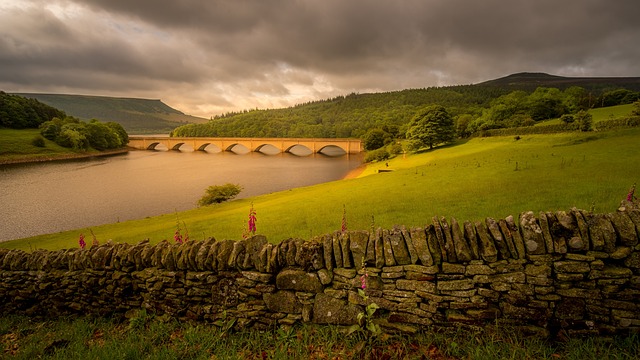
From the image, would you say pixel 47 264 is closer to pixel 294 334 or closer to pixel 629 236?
pixel 294 334

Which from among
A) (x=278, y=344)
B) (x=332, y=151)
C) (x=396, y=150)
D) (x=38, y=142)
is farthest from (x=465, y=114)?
(x=38, y=142)

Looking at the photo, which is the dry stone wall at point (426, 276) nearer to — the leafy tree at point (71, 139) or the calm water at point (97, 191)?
the calm water at point (97, 191)

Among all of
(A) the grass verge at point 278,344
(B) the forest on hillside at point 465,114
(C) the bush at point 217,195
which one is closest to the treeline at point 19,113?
(B) the forest on hillside at point 465,114

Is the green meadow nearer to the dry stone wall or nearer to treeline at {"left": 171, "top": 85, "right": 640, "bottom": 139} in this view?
the dry stone wall

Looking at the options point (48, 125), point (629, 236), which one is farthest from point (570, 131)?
point (48, 125)

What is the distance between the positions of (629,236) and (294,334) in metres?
4.88

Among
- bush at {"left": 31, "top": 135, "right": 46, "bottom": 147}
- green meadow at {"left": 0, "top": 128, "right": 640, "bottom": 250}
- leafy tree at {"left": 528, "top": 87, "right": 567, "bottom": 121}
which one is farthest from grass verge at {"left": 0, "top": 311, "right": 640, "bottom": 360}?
bush at {"left": 31, "top": 135, "right": 46, "bottom": 147}

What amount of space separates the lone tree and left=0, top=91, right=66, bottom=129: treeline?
130977mm

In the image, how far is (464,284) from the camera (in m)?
4.00

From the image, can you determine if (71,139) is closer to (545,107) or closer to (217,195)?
(217,195)

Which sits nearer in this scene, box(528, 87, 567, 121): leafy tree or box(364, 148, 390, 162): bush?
box(364, 148, 390, 162): bush

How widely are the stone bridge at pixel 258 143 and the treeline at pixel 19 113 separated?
30.0 m

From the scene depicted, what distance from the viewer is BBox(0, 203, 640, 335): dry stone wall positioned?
147 inches

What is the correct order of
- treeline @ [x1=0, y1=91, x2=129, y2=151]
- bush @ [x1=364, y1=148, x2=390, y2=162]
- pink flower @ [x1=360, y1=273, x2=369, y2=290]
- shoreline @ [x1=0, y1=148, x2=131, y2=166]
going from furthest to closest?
treeline @ [x1=0, y1=91, x2=129, y2=151]
shoreline @ [x1=0, y1=148, x2=131, y2=166]
bush @ [x1=364, y1=148, x2=390, y2=162]
pink flower @ [x1=360, y1=273, x2=369, y2=290]
